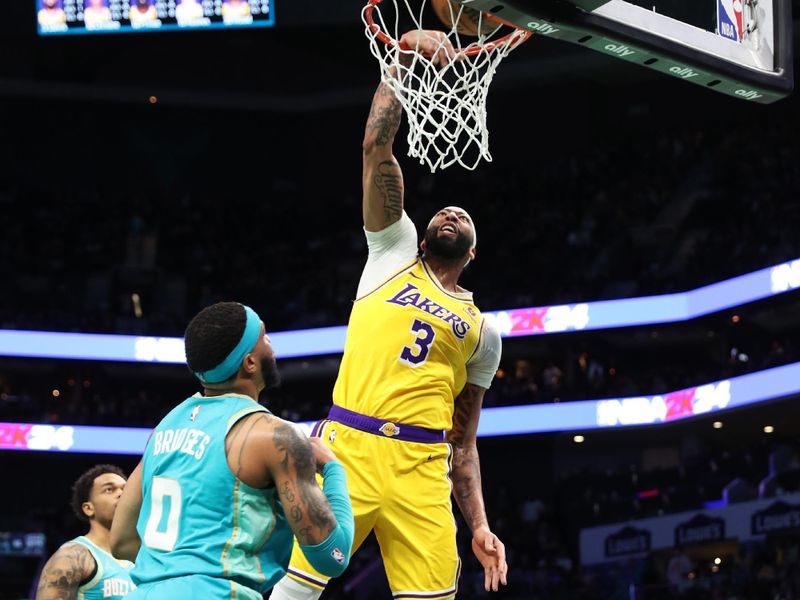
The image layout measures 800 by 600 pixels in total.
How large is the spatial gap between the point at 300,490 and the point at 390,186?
239 cm

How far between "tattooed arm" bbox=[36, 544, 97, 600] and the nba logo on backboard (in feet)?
12.4

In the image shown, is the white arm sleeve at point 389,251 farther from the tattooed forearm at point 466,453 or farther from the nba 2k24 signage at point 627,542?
the nba 2k24 signage at point 627,542

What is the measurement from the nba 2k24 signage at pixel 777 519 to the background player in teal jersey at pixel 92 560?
46.0 ft

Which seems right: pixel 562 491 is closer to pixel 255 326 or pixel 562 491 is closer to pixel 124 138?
pixel 124 138

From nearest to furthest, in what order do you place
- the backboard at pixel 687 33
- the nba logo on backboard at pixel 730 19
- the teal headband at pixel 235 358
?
the teal headband at pixel 235 358, the backboard at pixel 687 33, the nba logo on backboard at pixel 730 19

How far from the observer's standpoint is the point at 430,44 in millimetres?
5945

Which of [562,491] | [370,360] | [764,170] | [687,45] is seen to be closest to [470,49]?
[687,45]

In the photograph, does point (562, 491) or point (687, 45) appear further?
point (562, 491)

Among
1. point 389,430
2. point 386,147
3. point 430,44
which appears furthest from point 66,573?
point 430,44

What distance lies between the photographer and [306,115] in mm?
32781

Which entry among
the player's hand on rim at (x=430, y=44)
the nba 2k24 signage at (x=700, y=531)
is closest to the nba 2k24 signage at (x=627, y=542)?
the nba 2k24 signage at (x=700, y=531)

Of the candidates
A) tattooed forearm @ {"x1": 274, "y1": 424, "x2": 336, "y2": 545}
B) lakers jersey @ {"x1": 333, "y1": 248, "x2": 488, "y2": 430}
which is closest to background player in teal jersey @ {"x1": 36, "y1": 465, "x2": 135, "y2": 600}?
lakers jersey @ {"x1": 333, "y1": 248, "x2": 488, "y2": 430}

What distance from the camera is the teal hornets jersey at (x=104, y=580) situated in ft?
19.2

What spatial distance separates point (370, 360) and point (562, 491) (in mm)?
18012
